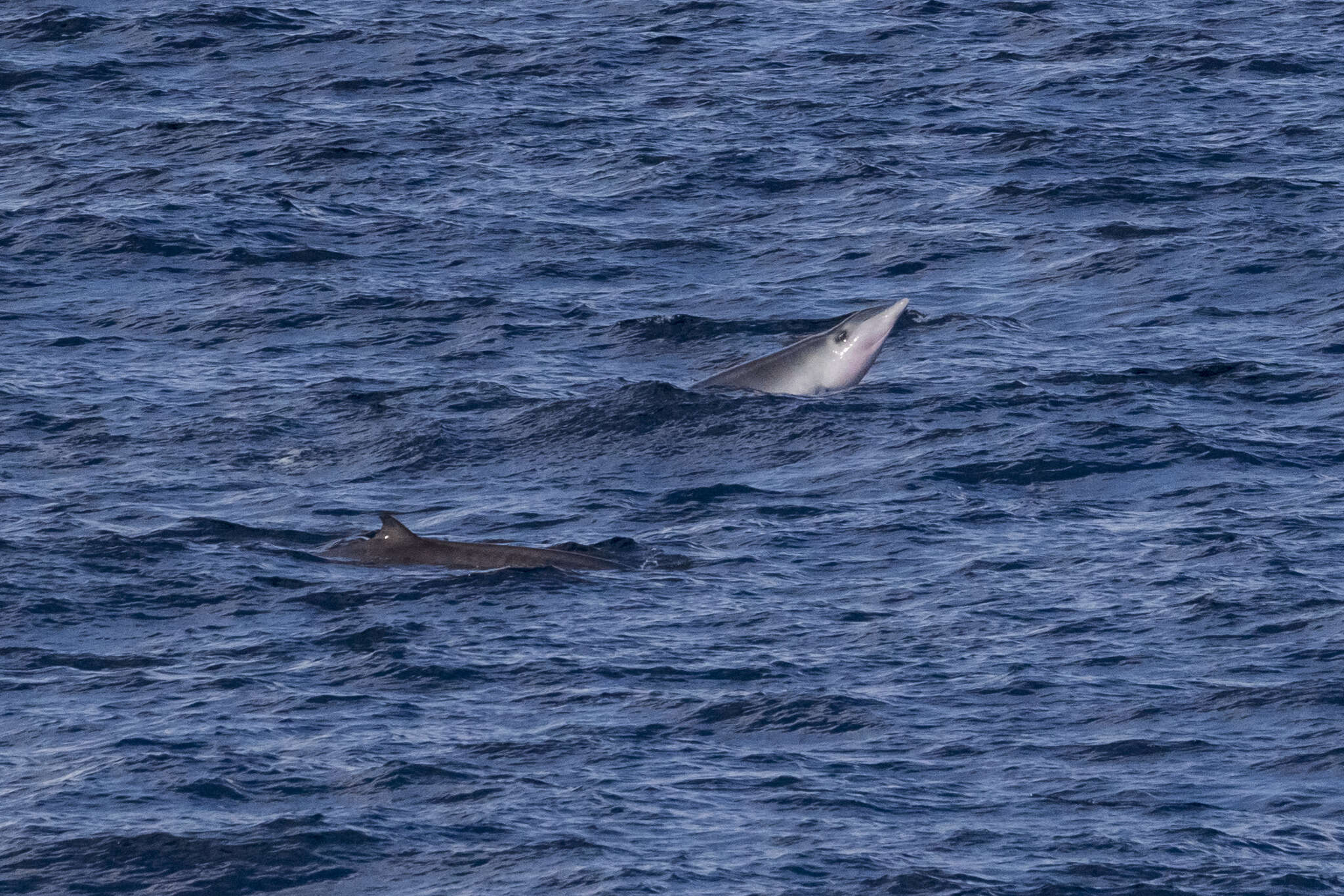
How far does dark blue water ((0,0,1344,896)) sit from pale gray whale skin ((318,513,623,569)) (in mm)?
295

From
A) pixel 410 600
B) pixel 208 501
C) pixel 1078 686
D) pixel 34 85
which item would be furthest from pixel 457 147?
pixel 1078 686

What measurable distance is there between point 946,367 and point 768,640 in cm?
880

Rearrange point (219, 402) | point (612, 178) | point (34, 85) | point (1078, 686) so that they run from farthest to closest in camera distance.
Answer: point (34, 85) < point (612, 178) < point (219, 402) < point (1078, 686)

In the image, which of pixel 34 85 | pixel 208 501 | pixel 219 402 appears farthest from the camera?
pixel 34 85

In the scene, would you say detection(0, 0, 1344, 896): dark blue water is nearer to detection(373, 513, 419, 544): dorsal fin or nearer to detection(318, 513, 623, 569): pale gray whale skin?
detection(318, 513, 623, 569): pale gray whale skin

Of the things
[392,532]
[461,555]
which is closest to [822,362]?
[461,555]

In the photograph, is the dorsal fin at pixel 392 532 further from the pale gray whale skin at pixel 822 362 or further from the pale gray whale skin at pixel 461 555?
the pale gray whale skin at pixel 822 362

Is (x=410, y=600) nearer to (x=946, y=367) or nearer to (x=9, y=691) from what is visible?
(x=9, y=691)

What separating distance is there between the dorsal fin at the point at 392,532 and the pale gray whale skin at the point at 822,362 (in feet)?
20.3

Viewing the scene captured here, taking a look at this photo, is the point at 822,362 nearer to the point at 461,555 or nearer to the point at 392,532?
the point at 461,555

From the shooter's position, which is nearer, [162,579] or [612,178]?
[162,579]

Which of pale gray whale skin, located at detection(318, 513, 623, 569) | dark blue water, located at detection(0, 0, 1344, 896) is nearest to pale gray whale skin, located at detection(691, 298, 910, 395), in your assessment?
dark blue water, located at detection(0, 0, 1344, 896)

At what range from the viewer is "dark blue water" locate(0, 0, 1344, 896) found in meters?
17.8

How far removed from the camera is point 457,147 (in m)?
38.7
